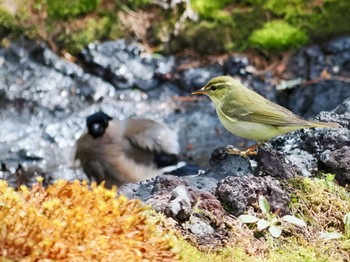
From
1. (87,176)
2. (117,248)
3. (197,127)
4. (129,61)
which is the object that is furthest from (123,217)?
(129,61)

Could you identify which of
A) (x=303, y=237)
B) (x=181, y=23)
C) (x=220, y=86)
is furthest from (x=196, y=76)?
(x=303, y=237)

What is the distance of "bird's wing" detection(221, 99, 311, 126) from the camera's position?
19.1 ft

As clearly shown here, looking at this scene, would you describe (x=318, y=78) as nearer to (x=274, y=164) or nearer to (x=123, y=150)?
(x=123, y=150)

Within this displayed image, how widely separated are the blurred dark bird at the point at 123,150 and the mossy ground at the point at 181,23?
2736mm

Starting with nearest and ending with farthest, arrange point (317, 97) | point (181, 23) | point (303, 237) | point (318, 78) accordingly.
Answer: point (303, 237), point (317, 97), point (318, 78), point (181, 23)

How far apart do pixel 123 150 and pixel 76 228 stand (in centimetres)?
610

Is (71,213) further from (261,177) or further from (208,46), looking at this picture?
(208,46)

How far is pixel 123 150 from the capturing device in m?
9.72

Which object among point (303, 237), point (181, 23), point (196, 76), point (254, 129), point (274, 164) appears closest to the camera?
point (303, 237)

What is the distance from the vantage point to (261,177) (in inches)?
195

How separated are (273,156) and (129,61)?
24.0ft

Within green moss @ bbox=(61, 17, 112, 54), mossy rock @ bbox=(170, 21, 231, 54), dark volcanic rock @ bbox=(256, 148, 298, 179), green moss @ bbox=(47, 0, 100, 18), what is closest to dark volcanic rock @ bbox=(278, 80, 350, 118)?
mossy rock @ bbox=(170, 21, 231, 54)

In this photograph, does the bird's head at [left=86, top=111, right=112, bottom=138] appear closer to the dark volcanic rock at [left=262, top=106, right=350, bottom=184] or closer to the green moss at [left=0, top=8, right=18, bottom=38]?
the green moss at [left=0, top=8, right=18, bottom=38]

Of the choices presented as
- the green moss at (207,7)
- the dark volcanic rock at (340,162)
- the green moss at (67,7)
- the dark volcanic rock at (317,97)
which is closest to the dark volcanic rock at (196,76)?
the green moss at (207,7)
